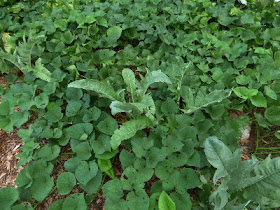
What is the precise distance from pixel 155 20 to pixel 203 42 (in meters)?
0.68

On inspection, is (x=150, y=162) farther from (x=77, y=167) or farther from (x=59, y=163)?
(x=59, y=163)

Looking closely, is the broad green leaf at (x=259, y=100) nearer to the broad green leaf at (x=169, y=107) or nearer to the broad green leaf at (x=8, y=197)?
the broad green leaf at (x=169, y=107)

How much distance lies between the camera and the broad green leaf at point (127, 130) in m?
1.71

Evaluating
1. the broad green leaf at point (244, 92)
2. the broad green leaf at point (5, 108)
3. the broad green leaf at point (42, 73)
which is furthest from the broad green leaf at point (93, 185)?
the broad green leaf at point (244, 92)

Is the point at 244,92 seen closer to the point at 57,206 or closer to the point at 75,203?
the point at 75,203

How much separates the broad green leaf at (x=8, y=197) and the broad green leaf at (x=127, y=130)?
2.28ft

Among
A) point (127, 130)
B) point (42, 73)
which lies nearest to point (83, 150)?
point (127, 130)

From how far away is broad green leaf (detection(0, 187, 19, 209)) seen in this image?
152 centimetres

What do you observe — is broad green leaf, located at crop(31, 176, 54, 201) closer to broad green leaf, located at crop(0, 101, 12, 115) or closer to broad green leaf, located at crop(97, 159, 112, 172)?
broad green leaf, located at crop(97, 159, 112, 172)

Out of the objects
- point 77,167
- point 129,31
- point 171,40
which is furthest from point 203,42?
point 77,167

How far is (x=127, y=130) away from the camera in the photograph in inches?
68.8

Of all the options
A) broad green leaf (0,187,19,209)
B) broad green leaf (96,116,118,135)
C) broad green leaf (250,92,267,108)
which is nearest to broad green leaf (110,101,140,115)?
broad green leaf (96,116,118,135)

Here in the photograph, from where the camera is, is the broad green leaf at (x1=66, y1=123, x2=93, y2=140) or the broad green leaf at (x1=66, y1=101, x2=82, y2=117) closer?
the broad green leaf at (x1=66, y1=123, x2=93, y2=140)

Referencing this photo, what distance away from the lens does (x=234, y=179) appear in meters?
1.47
